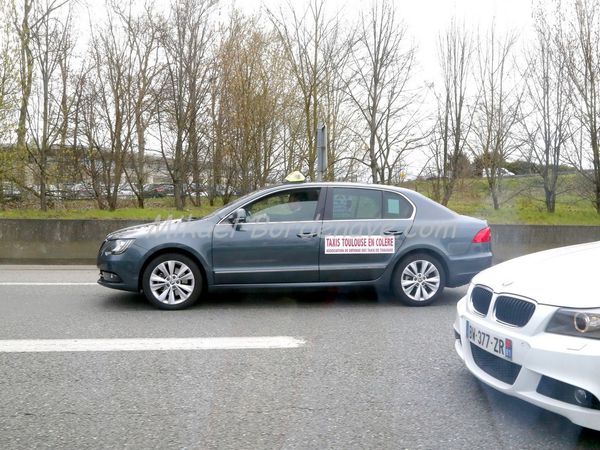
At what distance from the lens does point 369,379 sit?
4.32m

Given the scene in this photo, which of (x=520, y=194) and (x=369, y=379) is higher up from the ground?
(x=520, y=194)

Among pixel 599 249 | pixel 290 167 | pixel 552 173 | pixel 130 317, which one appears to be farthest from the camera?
pixel 290 167

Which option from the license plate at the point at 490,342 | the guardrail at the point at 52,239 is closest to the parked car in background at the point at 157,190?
the guardrail at the point at 52,239

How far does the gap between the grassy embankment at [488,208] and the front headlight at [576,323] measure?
1089 cm

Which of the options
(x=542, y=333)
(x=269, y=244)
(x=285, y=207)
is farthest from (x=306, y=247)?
(x=542, y=333)

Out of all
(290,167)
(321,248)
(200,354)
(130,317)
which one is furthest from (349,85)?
(200,354)

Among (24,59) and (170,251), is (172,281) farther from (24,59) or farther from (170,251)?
(24,59)

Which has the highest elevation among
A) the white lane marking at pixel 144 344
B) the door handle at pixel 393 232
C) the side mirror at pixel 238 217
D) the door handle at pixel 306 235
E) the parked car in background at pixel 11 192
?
the parked car in background at pixel 11 192

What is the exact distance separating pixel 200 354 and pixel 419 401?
6.47ft

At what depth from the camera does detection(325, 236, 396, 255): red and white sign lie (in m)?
7.00

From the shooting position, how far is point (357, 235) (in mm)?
7055

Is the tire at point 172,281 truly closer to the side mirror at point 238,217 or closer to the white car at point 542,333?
the side mirror at point 238,217

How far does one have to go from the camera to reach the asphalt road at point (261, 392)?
3320mm

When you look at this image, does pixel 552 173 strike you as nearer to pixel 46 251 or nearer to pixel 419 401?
pixel 46 251
